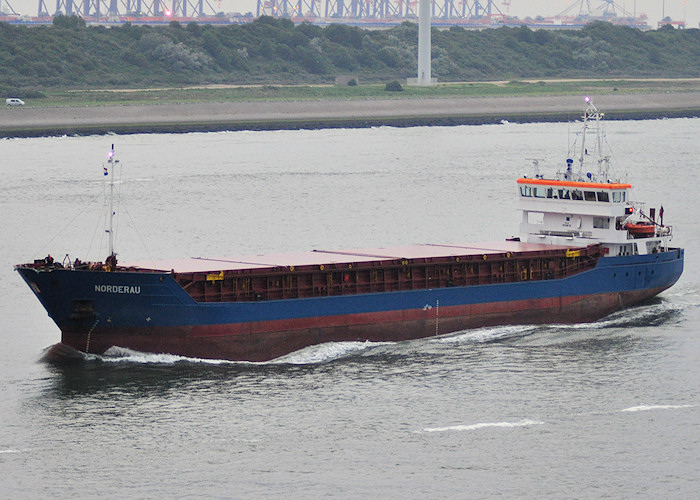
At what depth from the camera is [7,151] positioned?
399 feet

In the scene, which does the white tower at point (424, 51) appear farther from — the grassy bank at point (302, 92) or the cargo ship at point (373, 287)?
the cargo ship at point (373, 287)

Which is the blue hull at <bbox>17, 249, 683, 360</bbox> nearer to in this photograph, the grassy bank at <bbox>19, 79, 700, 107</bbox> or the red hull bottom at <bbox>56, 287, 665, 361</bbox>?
the red hull bottom at <bbox>56, 287, 665, 361</bbox>


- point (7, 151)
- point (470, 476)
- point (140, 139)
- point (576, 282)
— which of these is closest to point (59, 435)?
point (470, 476)

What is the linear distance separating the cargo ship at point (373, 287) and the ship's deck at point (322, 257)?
8 cm

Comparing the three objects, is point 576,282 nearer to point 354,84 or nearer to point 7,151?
point 7,151

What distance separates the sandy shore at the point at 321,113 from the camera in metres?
140

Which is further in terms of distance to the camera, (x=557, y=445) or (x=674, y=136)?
(x=674, y=136)

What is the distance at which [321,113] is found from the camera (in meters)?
159

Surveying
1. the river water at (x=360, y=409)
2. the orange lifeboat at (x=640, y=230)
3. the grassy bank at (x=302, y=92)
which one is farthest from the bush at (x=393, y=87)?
the orange lifeboat at (x=640, y=230)

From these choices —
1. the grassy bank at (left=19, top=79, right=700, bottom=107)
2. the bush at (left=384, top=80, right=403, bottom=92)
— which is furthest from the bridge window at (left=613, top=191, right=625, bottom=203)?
the bush at (left=384, top=80, right=403, bottom=92)

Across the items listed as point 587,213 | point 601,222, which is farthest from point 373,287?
point 601,222

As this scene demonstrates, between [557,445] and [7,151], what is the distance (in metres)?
93.9

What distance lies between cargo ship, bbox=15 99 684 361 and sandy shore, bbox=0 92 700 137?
289ft

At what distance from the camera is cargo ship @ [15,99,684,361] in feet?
147
